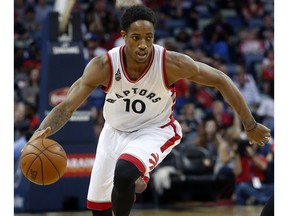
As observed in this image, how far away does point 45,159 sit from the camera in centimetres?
476

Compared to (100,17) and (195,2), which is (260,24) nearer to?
(195,2)

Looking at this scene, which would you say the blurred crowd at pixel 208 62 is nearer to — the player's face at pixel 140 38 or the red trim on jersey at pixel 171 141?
the red trim on jersey at pixel 171 141

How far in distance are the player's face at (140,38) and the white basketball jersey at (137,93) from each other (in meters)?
0.16

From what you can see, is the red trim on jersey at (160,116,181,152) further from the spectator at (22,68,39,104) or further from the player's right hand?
the spectator at (22,68,39,104)

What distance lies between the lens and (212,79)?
4996 millimetres

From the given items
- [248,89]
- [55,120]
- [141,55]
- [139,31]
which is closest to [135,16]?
[139,31]

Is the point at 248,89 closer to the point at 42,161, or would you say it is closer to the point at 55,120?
the point at 55,120

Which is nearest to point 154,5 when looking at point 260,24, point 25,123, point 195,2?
point 195,2

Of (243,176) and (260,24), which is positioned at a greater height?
(260,24)

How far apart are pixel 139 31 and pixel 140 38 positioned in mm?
50

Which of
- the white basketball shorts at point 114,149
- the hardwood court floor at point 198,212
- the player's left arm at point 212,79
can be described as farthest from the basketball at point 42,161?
the hardwood court floor at point 198,212

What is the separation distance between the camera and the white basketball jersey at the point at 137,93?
503 centimetres

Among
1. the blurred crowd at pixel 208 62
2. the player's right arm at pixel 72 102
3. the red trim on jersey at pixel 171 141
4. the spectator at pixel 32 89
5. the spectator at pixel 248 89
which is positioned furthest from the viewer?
the spectator at pixel 248 89
